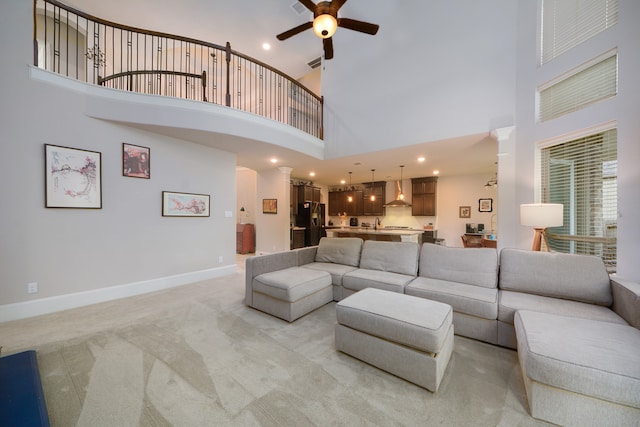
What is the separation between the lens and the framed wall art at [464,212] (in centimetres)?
721

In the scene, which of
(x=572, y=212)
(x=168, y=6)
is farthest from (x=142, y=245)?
(x=572, y=212)

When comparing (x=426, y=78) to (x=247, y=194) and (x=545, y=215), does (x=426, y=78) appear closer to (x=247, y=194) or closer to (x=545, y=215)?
(x=545, y=215)

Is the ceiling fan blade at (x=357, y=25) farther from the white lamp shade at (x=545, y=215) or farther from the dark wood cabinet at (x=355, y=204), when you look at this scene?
the dark wood cabinet at (x=355, y=204)

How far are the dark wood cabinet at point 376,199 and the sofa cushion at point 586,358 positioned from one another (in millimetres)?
6856

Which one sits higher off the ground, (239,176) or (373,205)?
(239,176)

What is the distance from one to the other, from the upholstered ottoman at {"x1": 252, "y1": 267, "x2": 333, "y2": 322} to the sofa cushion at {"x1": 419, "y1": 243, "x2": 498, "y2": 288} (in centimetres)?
130

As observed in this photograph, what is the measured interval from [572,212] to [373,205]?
5.72 metres

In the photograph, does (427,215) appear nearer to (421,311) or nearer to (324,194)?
(324,194)

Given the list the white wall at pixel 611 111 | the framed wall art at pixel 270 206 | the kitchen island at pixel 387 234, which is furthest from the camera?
the framed wall art at pixel 270 206

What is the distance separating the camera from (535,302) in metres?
2.17

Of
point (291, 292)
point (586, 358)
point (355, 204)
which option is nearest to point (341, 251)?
point (291, 292)

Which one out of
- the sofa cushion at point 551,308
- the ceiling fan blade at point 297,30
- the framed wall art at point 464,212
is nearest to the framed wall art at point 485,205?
the framed wall art at point 464,212

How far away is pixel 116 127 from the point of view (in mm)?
3488

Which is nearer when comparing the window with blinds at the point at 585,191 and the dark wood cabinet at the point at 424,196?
the window with blinds at the point at 585,191
